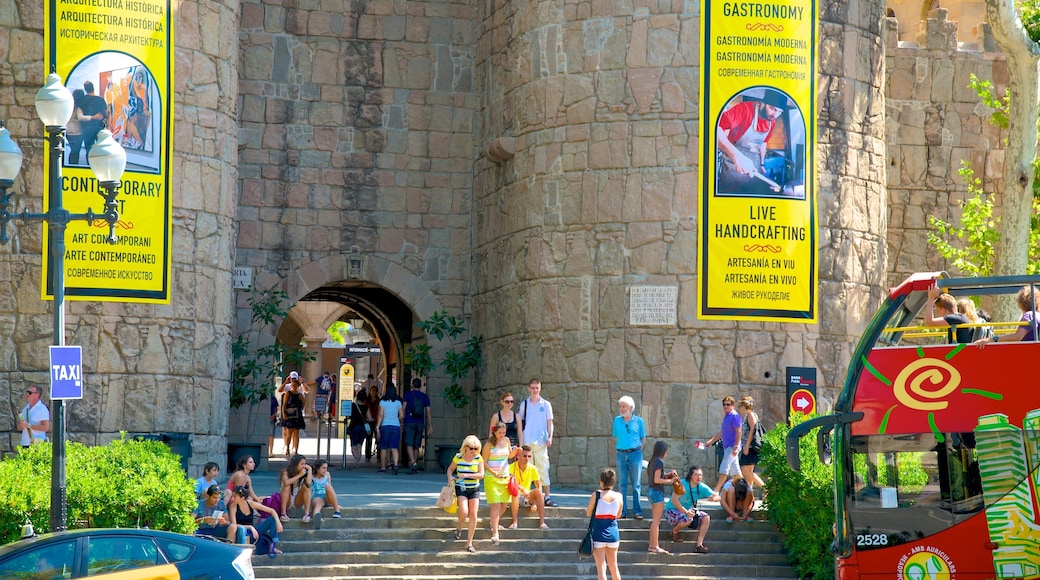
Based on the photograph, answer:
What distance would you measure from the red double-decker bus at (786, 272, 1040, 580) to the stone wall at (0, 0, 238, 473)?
10600 mm

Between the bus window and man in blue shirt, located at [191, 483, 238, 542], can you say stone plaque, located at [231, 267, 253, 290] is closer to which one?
man in blue shirt, located at [191, 483, 238, 542]

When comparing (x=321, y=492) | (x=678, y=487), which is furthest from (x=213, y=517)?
(x=678, y=487)

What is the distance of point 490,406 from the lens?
22.9 metres

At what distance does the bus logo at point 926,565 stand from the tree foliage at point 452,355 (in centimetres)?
1257

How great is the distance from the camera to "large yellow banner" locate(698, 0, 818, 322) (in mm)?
20219

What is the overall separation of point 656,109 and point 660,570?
7461 mm

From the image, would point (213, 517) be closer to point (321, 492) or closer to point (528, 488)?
point (321, 492)

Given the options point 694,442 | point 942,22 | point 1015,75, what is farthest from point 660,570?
point 942,22

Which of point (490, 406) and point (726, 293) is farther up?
point (726, 293)

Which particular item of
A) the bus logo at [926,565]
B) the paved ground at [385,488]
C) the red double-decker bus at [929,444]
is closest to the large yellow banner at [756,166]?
the paved ground at [385,488]

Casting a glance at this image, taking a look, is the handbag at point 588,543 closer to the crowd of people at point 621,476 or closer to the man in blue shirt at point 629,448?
the crowd of people at point 621,476

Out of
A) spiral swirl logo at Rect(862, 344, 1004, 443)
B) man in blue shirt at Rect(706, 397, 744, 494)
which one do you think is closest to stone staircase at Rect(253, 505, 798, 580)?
man in blue shirt at Rect(706, 397, 744, 494)

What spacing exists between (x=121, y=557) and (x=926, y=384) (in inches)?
261

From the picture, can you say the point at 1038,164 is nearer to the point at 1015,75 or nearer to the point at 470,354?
the point at 1015,75
